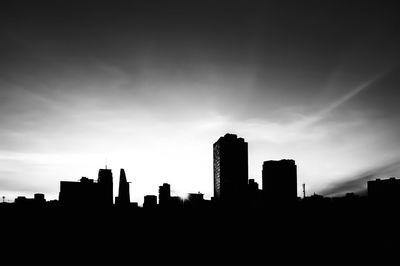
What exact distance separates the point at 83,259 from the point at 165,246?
40910mm

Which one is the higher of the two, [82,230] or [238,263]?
[82,230]

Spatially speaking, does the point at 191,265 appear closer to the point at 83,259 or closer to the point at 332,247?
the point at 83,259

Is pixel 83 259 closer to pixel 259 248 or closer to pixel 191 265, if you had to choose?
pixel 191 265

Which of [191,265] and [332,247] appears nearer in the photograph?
[191,265]

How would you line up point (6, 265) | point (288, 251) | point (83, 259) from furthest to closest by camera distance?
point (288, 251), point (83, 259), point (6, 265)

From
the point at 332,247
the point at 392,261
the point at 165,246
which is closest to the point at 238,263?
the point at 165,246

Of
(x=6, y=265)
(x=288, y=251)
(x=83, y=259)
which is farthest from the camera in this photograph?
(x=288, y=251)

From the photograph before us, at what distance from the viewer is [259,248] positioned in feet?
632

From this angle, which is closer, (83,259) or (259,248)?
(83,259)

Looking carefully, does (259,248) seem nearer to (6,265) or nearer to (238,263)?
(238,263)

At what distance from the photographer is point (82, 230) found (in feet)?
654

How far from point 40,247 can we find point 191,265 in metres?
70.4

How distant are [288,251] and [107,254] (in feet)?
287

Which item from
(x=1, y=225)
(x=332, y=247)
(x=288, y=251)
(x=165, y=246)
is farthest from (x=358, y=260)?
(x=1, y=225)
